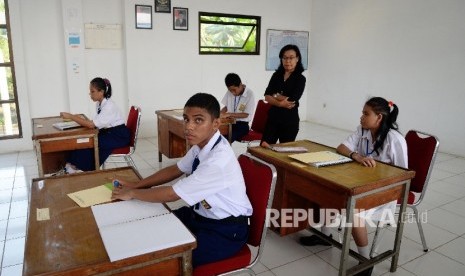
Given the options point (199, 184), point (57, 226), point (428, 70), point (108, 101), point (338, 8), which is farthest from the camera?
point (338, 8)

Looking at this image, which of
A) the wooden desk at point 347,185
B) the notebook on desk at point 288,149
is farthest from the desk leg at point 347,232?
the notebook on desk at point 288,149

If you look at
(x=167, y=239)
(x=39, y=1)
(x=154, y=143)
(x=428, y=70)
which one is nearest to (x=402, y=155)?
(x=167, y=239)

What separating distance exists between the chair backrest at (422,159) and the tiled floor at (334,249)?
0.49m

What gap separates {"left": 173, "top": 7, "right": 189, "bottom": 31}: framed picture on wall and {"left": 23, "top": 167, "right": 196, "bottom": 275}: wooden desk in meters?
4.56

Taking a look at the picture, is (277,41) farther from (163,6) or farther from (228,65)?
(163,6)

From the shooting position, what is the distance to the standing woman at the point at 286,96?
3021 mm

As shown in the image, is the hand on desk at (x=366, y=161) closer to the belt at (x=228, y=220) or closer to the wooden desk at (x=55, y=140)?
the belt at (x=228, y=220)

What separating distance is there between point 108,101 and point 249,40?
3746mm

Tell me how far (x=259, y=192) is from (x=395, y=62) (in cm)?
481

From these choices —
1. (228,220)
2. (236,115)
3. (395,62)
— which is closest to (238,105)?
(236,115)

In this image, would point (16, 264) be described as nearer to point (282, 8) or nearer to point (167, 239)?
point (167, 239)

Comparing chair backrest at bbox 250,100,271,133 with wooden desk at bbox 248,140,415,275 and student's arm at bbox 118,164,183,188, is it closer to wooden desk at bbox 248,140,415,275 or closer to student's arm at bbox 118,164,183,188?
wooden desk at bbox 248,140,415,275

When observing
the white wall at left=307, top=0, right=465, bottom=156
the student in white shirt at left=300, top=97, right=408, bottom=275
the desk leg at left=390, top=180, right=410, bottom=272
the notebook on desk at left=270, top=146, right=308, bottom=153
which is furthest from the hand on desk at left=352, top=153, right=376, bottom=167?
the white wall at left=307, top=0, right=465, bottom=156

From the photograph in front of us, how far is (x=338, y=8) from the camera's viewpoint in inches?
249
